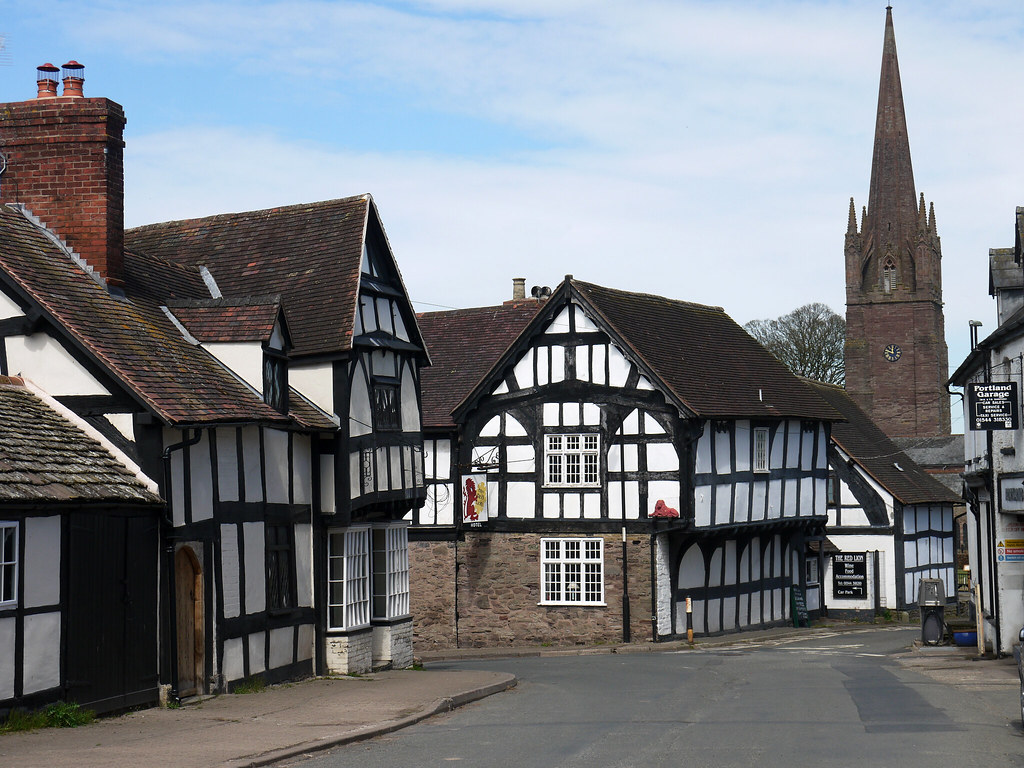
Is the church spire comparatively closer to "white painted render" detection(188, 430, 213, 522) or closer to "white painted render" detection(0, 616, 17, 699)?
"white painted render" detection(188, 430, 213, 522)

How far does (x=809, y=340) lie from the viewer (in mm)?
81312

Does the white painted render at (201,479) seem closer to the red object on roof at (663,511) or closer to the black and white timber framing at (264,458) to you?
the black and white timber framing at (264,458)

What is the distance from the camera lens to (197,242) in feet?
86.7

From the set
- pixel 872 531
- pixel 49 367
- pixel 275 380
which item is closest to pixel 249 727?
pixel 49 367

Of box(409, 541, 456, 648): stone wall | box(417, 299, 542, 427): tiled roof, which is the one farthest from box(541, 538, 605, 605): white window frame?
box(417, 299, 542, 427): tiled roof

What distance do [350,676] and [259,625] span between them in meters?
3.09

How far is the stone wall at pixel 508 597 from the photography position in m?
35.7

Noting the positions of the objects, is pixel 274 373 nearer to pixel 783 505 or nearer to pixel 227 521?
pixel 227 521

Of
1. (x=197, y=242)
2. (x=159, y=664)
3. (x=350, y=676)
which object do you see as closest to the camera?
(x=159, y=664)

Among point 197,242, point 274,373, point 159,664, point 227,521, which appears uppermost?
point 197,242

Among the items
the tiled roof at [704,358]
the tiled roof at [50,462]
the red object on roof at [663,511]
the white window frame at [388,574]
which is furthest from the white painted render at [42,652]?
the tiled roof at [704,358]

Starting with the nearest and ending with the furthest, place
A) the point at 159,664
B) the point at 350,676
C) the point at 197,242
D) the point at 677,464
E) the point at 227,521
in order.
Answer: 1. the point at 159,664
2. the point at 227,521
3. the point at 350,676
4. the point at 197,242
5. the point at 677,464

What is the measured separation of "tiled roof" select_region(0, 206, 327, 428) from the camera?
1750 centimetres

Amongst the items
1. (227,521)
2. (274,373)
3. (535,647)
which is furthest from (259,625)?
(535,647)
